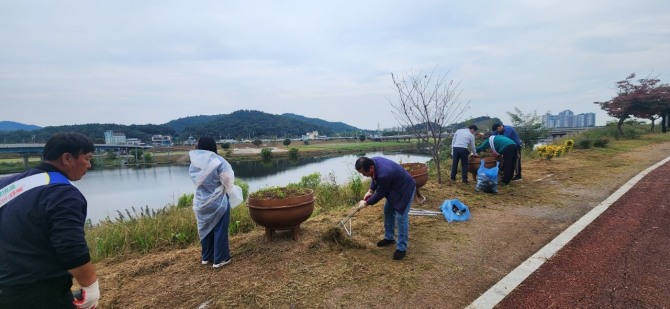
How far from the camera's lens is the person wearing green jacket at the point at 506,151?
7.19m

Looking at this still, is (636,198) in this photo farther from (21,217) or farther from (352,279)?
(21,217)

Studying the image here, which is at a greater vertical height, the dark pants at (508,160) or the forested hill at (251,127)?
the forested hill at (251,127)

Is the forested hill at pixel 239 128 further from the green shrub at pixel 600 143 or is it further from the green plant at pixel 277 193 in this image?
the green plant at pixel 277 193

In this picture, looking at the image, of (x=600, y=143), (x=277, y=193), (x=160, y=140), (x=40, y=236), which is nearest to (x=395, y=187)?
(x=277, y=193)

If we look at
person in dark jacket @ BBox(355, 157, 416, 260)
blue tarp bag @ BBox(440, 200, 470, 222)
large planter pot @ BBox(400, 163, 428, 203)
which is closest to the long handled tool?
blue tarp bag @ BBox(440, 200, 470, 222)

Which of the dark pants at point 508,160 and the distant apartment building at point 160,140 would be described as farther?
the distant apartment building at point 160,140

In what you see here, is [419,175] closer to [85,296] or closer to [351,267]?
[351,267]

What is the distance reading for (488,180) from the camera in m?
6.68

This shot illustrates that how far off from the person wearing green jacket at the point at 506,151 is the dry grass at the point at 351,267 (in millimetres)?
1595

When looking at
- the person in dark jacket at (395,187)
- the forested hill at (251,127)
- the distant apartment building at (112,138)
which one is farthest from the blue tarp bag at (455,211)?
the forested hill at (251,127)

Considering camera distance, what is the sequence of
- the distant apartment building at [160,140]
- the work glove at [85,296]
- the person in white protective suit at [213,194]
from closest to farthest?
1. the work glove at [85,296]
2. the person in white protective suit at [213,194]
3. the distant apartment building at [160,140]

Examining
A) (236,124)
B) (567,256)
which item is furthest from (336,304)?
(236,124)

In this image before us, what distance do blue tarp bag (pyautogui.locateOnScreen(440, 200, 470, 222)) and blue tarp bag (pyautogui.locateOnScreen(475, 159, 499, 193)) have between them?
1.76 m

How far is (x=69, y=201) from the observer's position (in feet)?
5.49
